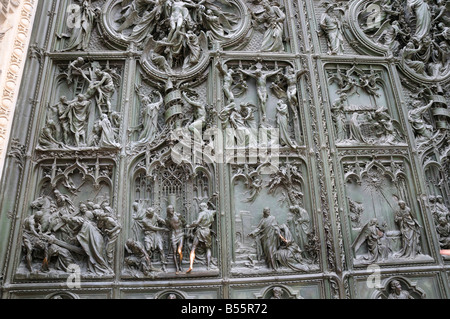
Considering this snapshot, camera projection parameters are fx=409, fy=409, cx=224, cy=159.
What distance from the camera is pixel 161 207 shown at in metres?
8.27

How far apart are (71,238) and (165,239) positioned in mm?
1765

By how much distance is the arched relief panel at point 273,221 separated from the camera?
310 inches

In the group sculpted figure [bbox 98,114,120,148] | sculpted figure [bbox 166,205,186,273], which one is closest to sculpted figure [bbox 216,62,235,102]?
sculpted figure [bbox 98,114,120,148]

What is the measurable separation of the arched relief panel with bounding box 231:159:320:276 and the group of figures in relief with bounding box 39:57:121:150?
2.89 metres

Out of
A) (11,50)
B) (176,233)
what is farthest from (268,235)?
(11,50)

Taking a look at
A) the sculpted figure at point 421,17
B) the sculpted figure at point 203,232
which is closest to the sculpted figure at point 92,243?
the sculpted figure at point 203,232

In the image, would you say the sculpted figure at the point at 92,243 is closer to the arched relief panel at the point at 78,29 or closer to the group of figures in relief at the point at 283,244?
the group of figures in relief at the point at 283,244

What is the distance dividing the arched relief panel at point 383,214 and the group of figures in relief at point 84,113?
5082 millimetres

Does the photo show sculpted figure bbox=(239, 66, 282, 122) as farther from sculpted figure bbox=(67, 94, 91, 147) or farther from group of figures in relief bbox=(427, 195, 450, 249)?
group of figures in relief bbox=(427, 195, 450, 249)

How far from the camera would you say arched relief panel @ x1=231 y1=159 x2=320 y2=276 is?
25.8 feet

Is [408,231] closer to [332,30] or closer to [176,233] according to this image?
[176,233]
